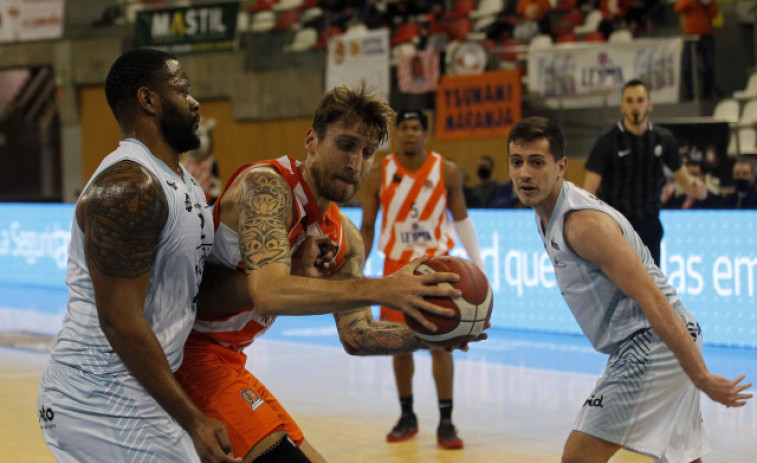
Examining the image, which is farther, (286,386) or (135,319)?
(286,386)

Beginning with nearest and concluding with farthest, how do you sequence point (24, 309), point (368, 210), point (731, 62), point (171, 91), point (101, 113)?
point (171, 91)
point (368, 210)
point (24, 309)
point (731, 62)
point (101, 113)

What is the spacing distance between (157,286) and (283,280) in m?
0.36

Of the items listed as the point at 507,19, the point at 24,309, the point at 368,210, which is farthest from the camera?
the point at 507,19

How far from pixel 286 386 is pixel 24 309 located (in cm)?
597

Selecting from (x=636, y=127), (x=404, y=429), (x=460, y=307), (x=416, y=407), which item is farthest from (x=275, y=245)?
(x=636, y=127)

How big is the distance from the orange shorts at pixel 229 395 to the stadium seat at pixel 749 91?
36.5 ft

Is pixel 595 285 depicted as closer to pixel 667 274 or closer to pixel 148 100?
pixel 148 100

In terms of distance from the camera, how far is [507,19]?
16.0 metres

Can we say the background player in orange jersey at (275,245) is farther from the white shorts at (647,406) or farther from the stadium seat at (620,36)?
the stadium seat at (620,36)

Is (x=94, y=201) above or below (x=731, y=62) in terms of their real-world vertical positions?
below

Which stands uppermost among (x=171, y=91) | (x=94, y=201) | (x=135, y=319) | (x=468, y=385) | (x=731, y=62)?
(x=731, y=62)

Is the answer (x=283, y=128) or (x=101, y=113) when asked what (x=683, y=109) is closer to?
(x=283, y=128)

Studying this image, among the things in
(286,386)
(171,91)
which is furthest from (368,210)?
(171,91)

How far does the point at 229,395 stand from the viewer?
351cm
